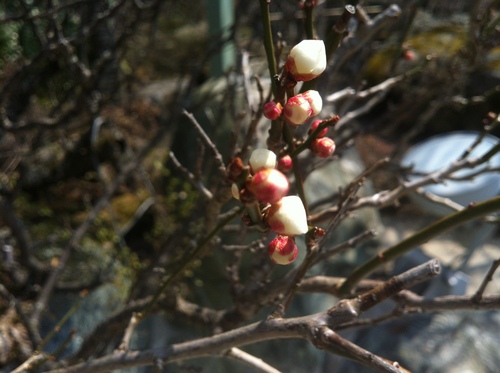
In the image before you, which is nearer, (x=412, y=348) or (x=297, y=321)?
(x=297, y=321)

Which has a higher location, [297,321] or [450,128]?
[297,321]

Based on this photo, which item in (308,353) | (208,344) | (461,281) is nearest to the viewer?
(208,344)

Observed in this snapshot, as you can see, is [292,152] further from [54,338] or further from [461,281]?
[461,281]

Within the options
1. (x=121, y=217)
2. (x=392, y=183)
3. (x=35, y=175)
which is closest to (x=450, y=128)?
(x=392, y=183)

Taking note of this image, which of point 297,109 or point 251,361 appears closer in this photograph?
point 297,109

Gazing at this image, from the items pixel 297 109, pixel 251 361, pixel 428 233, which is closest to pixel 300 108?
pixel 297 109

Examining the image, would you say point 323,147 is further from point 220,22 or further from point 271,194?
point 220,22

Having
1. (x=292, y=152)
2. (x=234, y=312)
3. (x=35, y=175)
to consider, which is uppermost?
(x=292, y=152)
